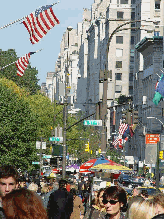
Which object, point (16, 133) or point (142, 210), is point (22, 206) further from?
point (16, 133)

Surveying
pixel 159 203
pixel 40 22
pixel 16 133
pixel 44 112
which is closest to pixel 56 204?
pixel 159 203

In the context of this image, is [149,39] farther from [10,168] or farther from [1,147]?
[10,168]

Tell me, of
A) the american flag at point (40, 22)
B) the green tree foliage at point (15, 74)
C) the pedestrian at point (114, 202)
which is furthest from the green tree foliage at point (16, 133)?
the pedestrian at point (114, 202)

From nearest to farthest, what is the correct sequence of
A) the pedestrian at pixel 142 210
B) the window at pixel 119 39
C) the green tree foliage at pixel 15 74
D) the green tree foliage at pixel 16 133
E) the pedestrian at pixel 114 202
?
the pedestrian at pixel 142 210, the pedestrian at pixel 114 202, the green tree foliage at pixel 16 133, the green tree foliage at pixel 15 74, the window at pixel 119 39

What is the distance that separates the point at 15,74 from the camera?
10950cm

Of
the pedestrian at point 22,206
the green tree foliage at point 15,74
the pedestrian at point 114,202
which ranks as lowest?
the pedestrian at point 114,202

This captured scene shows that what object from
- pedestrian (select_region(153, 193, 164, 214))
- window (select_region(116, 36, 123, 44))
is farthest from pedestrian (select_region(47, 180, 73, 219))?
window (select_region(116, 36, 123, 44))

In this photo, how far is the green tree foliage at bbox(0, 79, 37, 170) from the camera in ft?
208

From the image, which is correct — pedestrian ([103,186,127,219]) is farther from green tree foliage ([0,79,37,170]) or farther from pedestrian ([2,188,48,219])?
green tree foliage ([0,79,37,170])

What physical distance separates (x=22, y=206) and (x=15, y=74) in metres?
105

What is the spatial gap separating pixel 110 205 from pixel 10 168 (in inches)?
50.6

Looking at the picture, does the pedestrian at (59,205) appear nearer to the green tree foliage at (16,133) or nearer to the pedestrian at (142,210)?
the pedestrian at (142,210)

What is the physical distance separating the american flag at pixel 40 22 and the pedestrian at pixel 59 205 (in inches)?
394

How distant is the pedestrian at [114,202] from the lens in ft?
26.6
